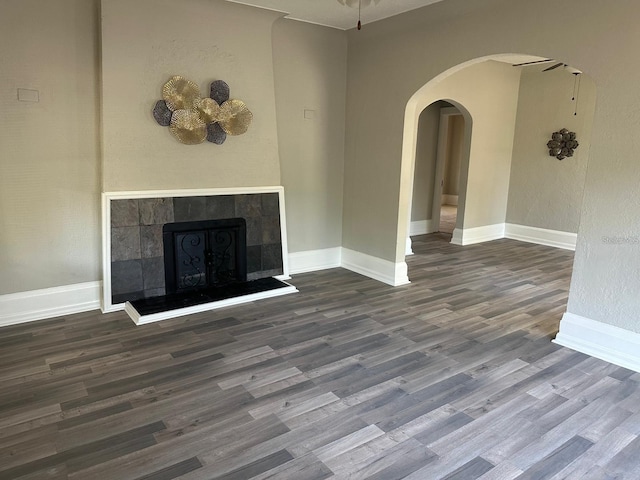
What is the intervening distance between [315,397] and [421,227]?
19.2 feet

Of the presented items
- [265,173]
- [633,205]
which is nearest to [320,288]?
[265,173]

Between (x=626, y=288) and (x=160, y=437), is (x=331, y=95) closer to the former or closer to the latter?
(x=626, y=288)

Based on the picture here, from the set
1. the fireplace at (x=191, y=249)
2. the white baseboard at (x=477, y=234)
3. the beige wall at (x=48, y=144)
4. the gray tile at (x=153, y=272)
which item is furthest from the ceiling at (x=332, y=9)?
the white baseboard at (x=477, y=234)

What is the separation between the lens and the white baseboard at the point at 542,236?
7.19 metres

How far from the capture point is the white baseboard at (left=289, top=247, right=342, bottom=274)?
5.51m

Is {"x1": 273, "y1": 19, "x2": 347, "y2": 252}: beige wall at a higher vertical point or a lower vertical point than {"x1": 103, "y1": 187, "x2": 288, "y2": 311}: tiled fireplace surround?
higher

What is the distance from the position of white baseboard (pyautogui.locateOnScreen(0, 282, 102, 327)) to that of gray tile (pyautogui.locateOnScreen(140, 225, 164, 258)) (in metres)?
0.54

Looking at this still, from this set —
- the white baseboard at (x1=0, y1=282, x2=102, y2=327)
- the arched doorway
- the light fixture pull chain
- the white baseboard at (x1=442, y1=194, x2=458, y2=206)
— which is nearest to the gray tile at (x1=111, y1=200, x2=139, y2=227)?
the white baseboard at (x1=0, y1=282, x2=102, y2=327)

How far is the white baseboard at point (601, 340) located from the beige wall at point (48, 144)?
13.9ft

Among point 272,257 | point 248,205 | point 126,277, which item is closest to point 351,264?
point 272,257

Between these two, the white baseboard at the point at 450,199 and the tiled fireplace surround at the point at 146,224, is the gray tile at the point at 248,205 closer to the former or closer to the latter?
the tiled fireplace surround at the point at 146,224

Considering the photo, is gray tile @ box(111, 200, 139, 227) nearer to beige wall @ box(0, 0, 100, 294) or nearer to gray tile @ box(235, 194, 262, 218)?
beige wall @ box(0, 0, 100, 294)

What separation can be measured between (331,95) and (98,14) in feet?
8.51

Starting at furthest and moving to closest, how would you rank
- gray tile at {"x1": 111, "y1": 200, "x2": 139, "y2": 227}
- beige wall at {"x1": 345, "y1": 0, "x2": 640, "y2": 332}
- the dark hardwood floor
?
gray tile at {"x1": 111, "y1": 200, "x2": 139, "y2": 227} < beige wall at {"x1": 345, "y1": 0, "x2": 640, "y2": 332} < the dark hardwood floor
